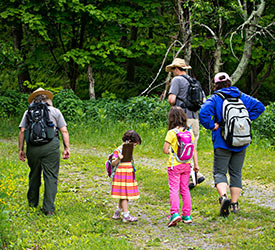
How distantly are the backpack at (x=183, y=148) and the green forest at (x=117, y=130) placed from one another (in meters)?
0.90

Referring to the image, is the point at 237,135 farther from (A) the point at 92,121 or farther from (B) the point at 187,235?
(A) the point at 92,121

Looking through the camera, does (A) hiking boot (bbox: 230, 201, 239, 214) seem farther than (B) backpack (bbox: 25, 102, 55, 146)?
Yes

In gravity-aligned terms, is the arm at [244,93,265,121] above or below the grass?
above

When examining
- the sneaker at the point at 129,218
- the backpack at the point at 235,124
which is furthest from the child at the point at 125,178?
the backpack at the point at 235,124

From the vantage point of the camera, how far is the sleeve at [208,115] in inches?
240

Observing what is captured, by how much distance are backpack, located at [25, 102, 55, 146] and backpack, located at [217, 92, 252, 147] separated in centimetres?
233

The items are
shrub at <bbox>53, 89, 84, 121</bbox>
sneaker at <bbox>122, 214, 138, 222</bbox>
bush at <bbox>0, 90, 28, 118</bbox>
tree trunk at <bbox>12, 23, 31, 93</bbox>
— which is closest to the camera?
sneaker at <bbox>122, 214, 138, 222</bbox>

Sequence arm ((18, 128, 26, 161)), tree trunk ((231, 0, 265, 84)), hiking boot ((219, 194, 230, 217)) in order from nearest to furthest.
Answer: hiking boot ((219, 194, 230, 217)) < arm ((18, 128, 26, 161)) < tree trunk ((231, 0, 265, 84))

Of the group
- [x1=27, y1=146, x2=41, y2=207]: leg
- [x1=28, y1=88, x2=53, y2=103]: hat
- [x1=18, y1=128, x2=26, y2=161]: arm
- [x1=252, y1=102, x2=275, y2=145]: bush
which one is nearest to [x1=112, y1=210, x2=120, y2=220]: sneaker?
[x1=27, y1=146, x2=41, y2=207]: leg

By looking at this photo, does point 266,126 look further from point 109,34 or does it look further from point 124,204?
point 124,204

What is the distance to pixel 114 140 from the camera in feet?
41.2

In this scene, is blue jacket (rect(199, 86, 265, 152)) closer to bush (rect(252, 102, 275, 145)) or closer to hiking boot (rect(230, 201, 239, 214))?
hiking boot (rect(230, 201, 239, 214))

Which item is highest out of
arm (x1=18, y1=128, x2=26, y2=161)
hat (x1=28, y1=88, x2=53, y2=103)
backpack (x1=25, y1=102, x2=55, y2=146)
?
hat (x1=28, y1=88, x2=53, y2=103)

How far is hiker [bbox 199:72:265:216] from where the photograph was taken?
6.08 m
